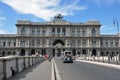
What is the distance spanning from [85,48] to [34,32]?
98.1ft

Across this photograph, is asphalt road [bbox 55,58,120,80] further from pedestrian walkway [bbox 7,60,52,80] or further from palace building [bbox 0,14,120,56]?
palace building [bbox 0,14,120,56]

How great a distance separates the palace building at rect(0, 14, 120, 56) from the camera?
511ft

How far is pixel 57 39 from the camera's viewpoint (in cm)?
15800

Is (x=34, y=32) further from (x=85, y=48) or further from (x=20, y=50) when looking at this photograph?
(x=85, y=48)

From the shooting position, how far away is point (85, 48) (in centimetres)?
15675

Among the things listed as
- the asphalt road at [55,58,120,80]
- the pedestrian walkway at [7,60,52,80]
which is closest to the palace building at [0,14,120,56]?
the asphalt road at [55,58,120,80]

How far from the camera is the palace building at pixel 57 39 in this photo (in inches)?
6137

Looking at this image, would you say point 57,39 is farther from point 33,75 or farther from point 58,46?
point 33,75

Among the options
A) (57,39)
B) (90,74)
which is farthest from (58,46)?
(90,74)

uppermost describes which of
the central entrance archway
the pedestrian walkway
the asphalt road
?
the central entrance archway

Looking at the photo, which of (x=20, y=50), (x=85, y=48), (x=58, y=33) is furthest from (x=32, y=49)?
(x=85, y=48)

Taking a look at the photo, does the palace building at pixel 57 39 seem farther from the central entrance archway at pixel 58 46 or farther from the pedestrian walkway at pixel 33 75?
the pedestrian walkway at pixel 33 75

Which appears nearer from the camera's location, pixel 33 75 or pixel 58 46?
pixel 33 75

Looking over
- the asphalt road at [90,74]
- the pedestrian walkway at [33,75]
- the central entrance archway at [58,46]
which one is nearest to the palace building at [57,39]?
the central entrance archway at [58,46]
